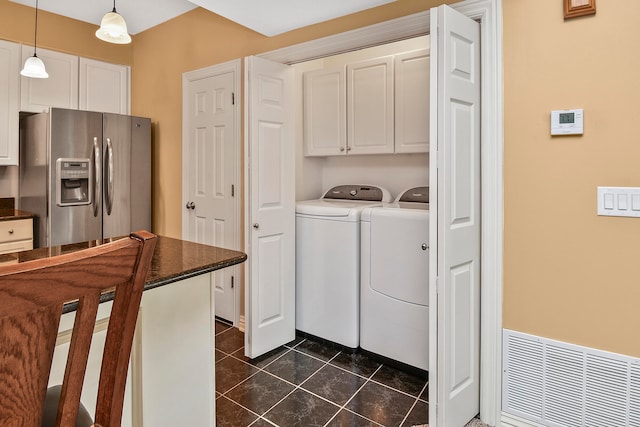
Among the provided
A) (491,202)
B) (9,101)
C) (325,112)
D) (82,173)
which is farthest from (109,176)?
(491,202)

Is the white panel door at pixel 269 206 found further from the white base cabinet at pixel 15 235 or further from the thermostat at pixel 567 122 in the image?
the white base cabinet at pixel 15 235

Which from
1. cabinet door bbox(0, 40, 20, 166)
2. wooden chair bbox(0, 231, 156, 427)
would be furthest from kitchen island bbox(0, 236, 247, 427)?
cabinet door bbox(0, 40, 20, 166)

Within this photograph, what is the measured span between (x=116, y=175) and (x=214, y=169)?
3.14 feet

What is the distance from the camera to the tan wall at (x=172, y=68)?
3.30 meters

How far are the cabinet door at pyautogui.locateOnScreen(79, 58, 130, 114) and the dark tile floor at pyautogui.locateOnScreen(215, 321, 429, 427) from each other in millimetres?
2648

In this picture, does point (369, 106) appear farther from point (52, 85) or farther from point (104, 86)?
point (52, 85)

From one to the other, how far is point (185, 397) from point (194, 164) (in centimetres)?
249

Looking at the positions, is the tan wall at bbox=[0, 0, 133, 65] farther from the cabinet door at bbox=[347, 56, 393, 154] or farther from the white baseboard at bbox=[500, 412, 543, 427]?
the white baseboard at bbox=[500, 412, 543, 427]

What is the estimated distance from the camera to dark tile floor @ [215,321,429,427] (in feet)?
6.74

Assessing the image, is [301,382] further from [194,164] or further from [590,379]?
[194,164]

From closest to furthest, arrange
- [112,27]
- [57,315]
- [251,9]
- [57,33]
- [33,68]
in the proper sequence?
[57,315]
[112,27]
[251,9]
[33,68]
[57,33]

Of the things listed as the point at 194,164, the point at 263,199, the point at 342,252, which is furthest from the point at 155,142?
the point at 342,252

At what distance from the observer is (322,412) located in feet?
6.93

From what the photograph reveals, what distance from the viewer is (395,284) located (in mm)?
2553
